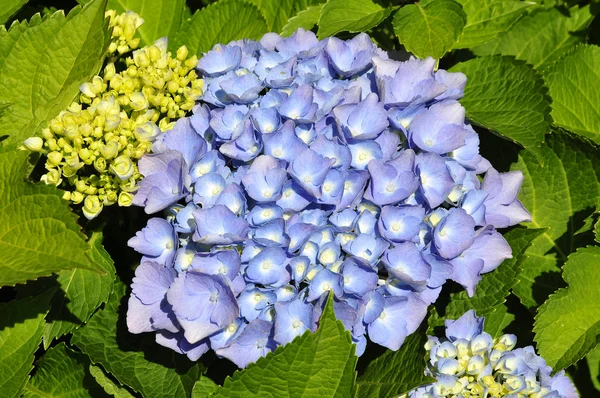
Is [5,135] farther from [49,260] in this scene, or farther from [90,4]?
[49,260]

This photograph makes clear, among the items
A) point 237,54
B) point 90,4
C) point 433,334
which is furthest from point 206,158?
point 433,334

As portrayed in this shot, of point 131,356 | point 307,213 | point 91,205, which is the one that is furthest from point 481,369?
point 91,205

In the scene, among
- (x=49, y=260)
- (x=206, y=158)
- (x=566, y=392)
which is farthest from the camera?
(x=566, y=392)

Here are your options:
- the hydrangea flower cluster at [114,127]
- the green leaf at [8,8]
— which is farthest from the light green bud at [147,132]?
the green leaf at [8,8]

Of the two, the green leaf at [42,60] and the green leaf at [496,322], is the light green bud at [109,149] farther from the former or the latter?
the green leaf at [496,322]

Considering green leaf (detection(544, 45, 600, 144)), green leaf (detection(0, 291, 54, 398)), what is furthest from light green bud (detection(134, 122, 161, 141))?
green leaf (detection(544, 45, 600, 144))

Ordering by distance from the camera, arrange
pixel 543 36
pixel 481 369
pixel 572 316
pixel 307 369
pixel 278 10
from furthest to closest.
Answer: pixel 543 36 → pixel 278 10 → pixel 572 316 → pixel 481 369 → pixel 307 369

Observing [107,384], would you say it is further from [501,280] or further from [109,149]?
[501,280]
